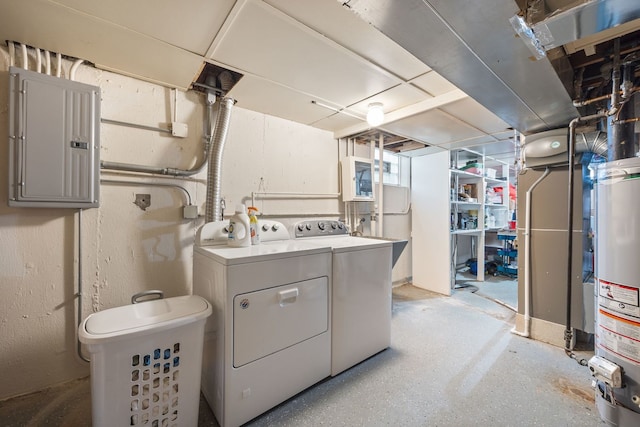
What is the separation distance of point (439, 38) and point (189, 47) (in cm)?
145

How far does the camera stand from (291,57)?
1686 mm

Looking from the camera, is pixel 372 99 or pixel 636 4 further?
pixel 372 99

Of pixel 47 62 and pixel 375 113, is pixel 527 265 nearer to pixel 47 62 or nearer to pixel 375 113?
pixel 375 113

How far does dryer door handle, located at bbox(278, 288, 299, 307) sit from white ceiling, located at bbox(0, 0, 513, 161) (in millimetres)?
1447

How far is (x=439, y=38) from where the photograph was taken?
1171 millimetres

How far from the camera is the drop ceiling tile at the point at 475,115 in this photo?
7.29 ft

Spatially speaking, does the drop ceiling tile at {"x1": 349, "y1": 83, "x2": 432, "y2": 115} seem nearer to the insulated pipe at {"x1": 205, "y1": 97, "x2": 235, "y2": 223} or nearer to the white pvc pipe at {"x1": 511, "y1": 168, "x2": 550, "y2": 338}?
the insulated pipe at {"x1": 205, "y1": 97, "x2": 235, "y2": 223}

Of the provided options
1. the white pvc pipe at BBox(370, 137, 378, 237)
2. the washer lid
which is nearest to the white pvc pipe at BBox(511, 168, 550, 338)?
the white pvc pipe at BBox(370, 137, 378, 237)

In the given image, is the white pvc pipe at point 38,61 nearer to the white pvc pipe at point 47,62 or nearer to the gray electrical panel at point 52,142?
the white pvc pipe at point 47,62

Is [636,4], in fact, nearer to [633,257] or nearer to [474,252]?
[633,257]

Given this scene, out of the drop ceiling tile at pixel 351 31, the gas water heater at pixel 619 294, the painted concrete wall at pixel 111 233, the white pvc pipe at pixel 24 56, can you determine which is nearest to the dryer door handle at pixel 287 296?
the painted concrete wall at pixel 111 233

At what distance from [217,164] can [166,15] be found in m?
1.00

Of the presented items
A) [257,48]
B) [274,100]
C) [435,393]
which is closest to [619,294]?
[435,393]

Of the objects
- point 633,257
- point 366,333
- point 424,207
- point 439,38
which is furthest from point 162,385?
point 424,207
